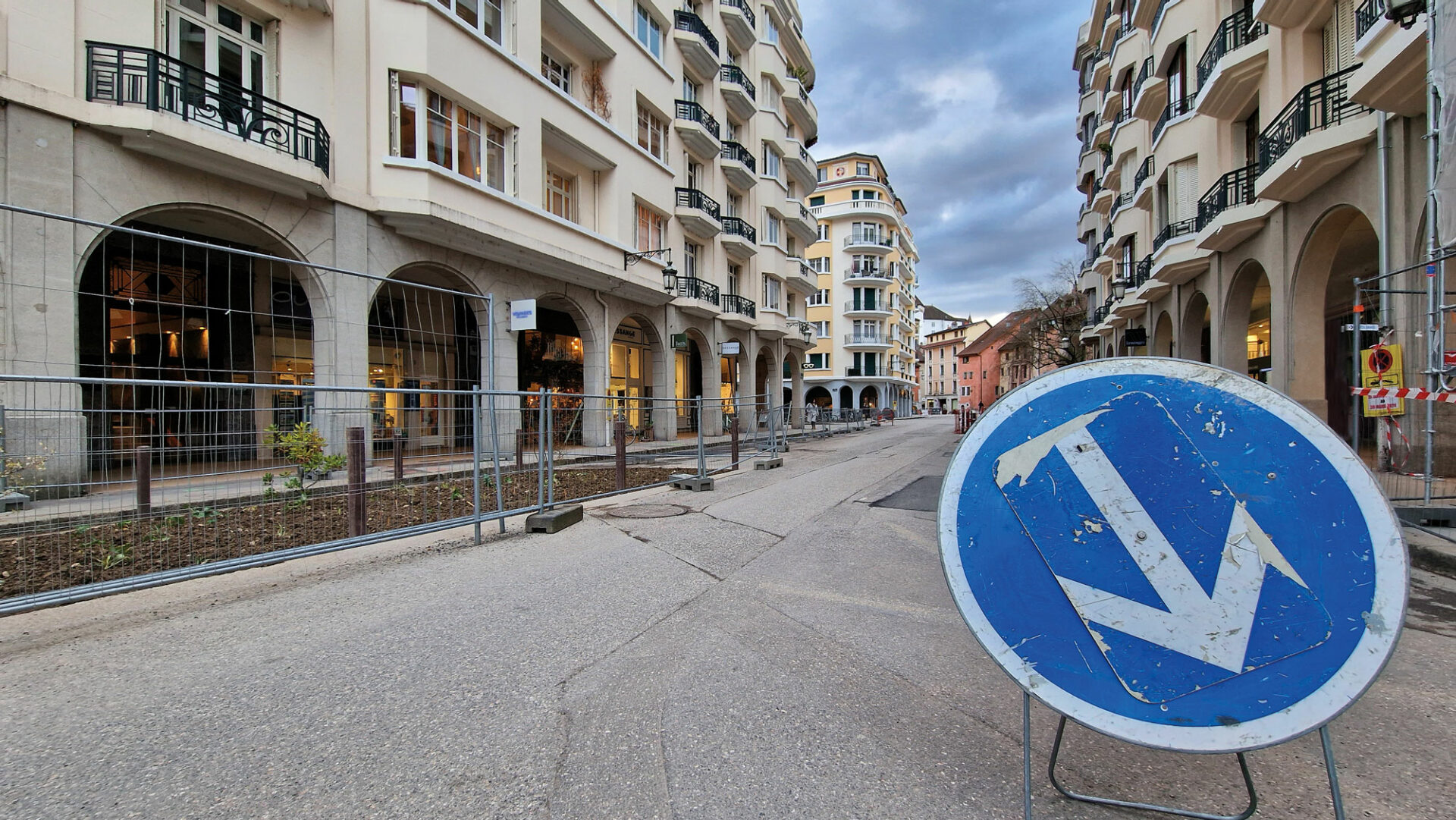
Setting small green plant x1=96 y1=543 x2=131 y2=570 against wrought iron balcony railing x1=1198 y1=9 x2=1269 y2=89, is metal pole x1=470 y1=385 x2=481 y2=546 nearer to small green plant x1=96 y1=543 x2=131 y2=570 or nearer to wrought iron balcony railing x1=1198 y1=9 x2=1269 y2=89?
small green plant x1=96 y1=543 x2=131 y2=570

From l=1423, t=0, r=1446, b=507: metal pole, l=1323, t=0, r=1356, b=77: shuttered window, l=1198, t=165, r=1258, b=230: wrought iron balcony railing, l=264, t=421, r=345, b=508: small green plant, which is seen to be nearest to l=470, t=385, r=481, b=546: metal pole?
l=264, t=421, r=345, b=508: small green plant

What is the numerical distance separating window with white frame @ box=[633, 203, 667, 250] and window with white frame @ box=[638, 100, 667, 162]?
79.7 inches

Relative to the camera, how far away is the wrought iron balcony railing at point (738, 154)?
26.9 meters

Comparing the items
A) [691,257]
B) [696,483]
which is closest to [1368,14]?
[696,483]

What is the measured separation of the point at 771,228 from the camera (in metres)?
32.4

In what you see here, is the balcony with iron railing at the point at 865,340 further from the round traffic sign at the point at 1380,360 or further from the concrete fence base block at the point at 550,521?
the concrete fence base block at the point at 550,521

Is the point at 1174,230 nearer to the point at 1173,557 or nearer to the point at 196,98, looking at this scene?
the point at 1173,557

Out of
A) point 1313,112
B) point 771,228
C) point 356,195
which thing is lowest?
point 356,195

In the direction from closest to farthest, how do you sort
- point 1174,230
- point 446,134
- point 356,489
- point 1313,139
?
point 356,489, point 1313,139, point 446,134, point 1174,230

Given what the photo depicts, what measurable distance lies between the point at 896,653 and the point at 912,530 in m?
3.49

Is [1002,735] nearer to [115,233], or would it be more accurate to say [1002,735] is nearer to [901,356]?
[115,233]

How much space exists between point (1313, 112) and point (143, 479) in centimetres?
1729

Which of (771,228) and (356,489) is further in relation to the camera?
(771,228)

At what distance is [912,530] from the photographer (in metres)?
6.54
